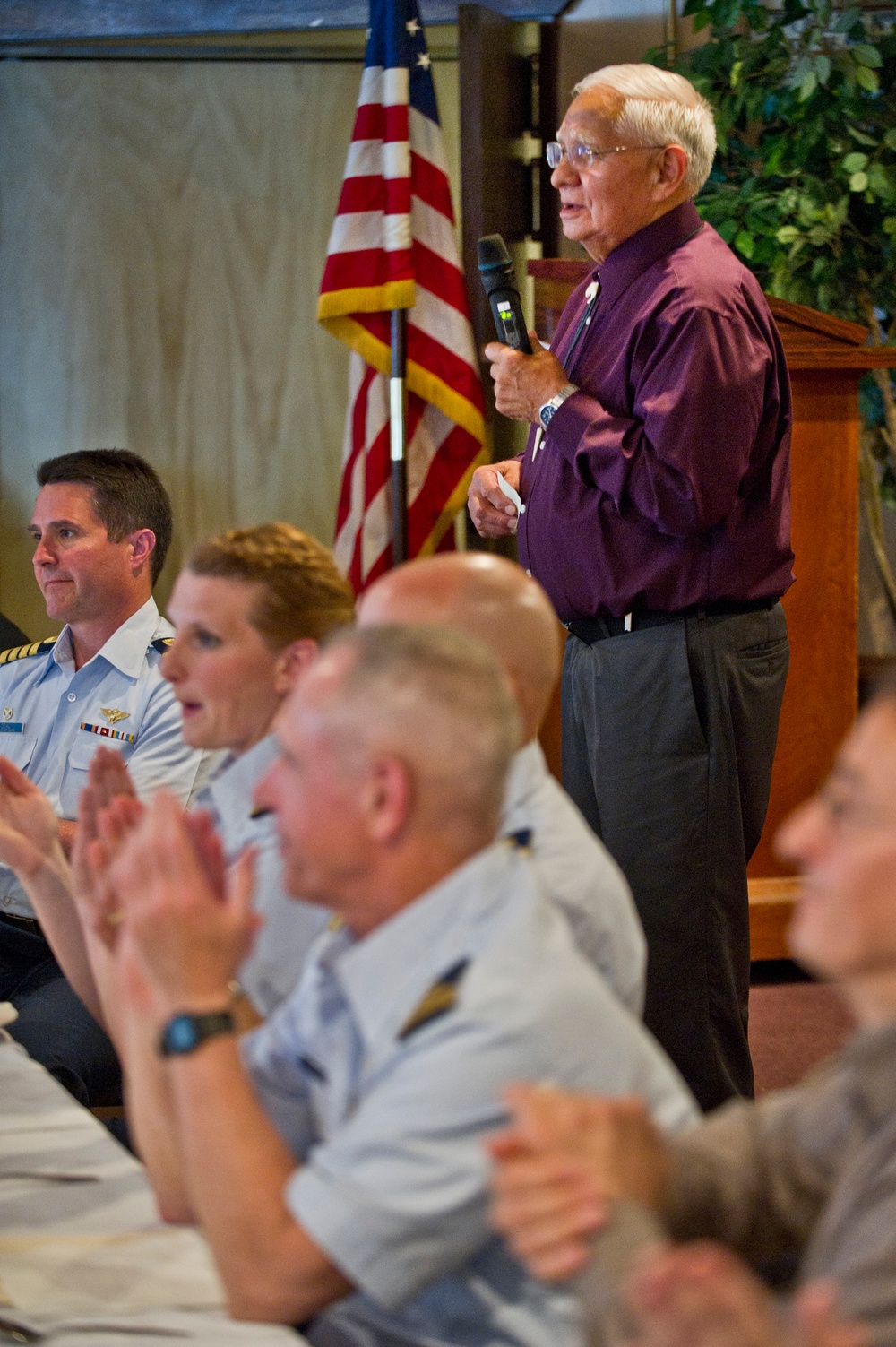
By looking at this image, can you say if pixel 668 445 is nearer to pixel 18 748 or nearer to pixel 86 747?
pixel 86 747

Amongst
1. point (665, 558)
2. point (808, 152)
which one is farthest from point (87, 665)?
point (808, 152)

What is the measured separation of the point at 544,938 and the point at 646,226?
1.67 metres

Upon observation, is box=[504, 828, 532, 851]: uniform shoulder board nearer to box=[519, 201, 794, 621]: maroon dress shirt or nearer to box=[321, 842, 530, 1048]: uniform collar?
box=[321, 842, 530, 1048]: uniform collar

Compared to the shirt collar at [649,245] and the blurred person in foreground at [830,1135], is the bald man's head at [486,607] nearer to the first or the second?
the blurred person in foreground at [830,1135]

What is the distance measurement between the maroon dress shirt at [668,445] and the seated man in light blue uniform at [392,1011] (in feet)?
4.04

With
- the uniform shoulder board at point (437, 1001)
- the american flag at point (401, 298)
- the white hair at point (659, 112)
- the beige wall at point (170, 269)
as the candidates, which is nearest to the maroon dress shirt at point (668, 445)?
the white hair at point (659, 112)

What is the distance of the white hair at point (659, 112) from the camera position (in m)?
2.40

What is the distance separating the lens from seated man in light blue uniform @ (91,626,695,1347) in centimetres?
Result: 98

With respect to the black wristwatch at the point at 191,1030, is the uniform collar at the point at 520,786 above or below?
below

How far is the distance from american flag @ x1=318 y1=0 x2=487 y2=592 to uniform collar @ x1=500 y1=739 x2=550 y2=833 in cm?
267

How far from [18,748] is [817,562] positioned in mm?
1739

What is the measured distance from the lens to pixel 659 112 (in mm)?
2406

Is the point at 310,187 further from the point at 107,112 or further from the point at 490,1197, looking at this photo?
the point at 490,1197

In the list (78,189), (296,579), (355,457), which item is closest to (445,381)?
(355,457)
